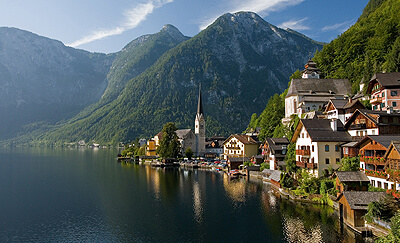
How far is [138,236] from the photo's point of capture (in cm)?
3309

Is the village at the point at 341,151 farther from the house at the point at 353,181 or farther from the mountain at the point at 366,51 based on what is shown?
the mountain at the point at 366,51

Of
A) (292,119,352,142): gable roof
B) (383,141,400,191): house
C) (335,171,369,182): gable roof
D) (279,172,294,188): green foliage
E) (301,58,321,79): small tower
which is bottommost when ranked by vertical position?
(279,172,294,188): green foliage

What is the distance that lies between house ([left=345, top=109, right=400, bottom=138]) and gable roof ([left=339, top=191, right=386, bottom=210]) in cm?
1398

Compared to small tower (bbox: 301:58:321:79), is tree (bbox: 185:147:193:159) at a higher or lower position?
lower

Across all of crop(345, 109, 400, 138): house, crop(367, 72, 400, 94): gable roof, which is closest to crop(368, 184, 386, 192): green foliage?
crop(345, 109, 400, 138): house

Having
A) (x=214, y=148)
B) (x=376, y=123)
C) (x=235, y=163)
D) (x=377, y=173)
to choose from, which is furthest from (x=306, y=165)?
(x=214, y=148)

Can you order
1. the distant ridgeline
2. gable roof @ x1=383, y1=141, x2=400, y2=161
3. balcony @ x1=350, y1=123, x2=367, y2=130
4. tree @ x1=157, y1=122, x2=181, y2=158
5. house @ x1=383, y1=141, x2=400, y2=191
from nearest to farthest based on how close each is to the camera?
house @ x1=383, y1=141, x2=400, y2=191 → gable roof @ x1=383, y1=141, x2=400, y2=161 → balcony @ x1=350, y1=123, x2=367, y2=130 → the distant ridgeline → tree @ x1=157, y1=122, x2=181, y2=158

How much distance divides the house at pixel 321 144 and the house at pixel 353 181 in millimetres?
7723

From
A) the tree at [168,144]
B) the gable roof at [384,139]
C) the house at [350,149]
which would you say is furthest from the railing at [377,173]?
the tree at [168,144]

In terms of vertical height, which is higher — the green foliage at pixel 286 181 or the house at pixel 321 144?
the house at pixel 321 144

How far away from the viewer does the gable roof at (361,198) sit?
99.5 ft

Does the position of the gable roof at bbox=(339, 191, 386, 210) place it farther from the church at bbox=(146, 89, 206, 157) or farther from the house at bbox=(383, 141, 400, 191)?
the church at bbox=(146, 89, 206, 157)

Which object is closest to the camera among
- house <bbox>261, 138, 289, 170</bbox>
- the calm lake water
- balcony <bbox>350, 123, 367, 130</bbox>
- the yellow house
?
the calm lake water

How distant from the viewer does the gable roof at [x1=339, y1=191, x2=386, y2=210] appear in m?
30.3
